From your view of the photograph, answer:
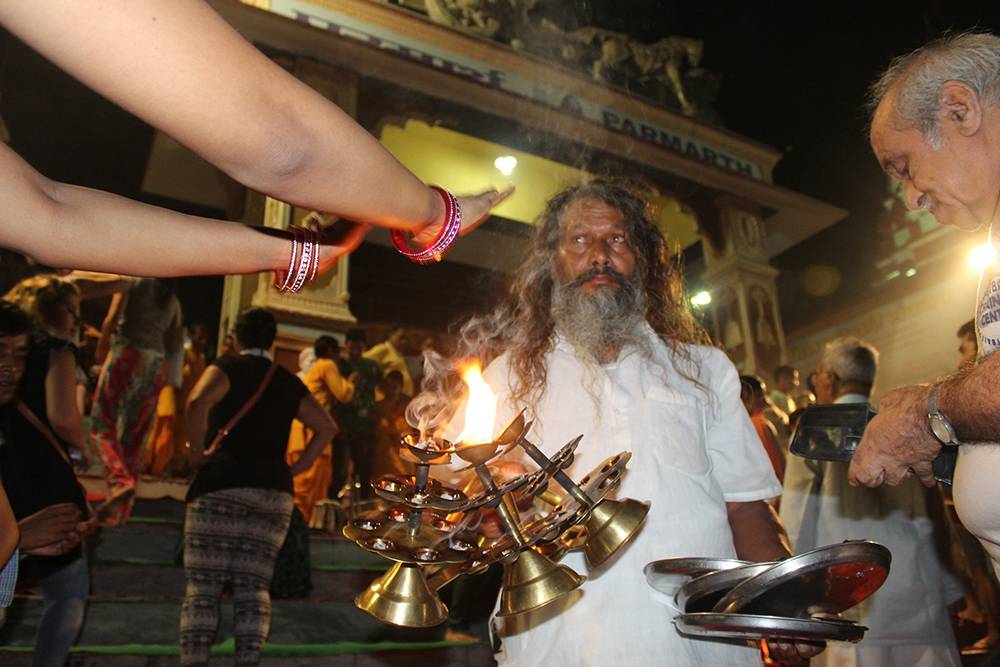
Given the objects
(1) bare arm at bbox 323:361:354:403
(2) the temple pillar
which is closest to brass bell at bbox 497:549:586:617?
(1) bare arm at bbox 323:361:354:403

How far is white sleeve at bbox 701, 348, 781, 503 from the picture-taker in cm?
213

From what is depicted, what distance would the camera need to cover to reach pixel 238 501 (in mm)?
3867

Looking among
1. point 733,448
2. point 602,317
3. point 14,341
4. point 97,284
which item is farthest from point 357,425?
point 733,448

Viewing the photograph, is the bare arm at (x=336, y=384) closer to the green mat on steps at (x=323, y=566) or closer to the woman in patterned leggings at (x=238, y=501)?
the green mat on steps at (x=323, y=566)

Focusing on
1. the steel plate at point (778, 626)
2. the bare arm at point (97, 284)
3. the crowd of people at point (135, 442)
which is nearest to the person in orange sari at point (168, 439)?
the crowd of people at point (135, 442)

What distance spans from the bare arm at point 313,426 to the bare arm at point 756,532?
10.5 ft

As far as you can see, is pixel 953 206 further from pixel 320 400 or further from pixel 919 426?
pixel 320 400

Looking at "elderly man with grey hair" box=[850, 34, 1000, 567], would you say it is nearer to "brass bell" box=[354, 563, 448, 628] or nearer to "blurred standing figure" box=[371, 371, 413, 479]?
"brass bell" box=[354, 563, 448, 628]

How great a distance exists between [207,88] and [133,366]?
5250 mm

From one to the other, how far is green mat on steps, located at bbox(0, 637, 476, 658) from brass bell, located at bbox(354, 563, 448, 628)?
3455 millimetres

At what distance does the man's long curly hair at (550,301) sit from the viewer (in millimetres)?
2430

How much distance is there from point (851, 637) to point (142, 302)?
557 cm

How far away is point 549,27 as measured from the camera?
40.1 ft

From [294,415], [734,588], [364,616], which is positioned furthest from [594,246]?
[364,616]
